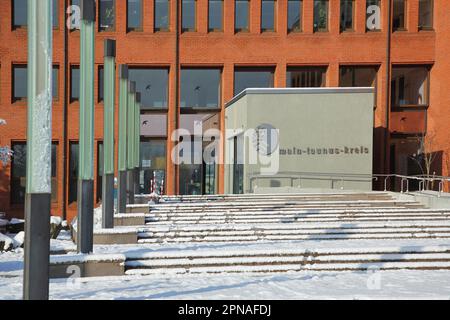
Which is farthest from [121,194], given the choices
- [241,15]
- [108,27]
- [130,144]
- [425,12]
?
[425,12]

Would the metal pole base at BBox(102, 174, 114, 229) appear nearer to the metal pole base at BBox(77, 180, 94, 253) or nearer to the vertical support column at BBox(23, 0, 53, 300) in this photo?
the metal pole base at BBox(77, 180, 94, 253)

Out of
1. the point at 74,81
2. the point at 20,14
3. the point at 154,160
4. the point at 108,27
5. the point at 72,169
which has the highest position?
the point at 20,14

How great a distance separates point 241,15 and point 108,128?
58.9 ft

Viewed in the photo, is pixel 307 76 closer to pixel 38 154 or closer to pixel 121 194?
pixel 121 194

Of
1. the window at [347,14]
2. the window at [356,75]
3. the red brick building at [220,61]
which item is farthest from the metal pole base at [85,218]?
the window at [347,14]

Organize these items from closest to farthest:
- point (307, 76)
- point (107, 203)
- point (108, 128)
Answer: point (107, 203) → point (108, 128) → point (307, 76)

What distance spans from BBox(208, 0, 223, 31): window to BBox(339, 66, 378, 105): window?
24.0 ft

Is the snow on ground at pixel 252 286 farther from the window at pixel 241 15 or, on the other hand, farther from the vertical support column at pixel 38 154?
the window at pixel 241 15

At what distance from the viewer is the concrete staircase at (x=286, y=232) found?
858cm

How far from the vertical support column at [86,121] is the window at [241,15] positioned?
19054 mm

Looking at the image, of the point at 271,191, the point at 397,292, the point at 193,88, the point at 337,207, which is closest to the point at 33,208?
the point at 397,292

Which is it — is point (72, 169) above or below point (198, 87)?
below

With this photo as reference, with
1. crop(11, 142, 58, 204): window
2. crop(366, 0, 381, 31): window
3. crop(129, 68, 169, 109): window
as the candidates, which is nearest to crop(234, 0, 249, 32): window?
crop(129, 68, 169, 109): window

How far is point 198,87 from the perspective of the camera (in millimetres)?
27141
